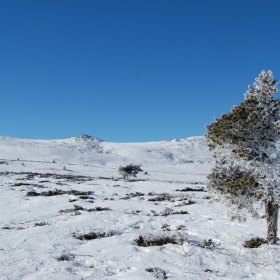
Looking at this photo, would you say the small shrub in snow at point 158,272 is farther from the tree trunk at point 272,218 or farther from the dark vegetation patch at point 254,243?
the tree trunk at point 272,218

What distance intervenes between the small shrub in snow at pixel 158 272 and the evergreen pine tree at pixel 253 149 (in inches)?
125

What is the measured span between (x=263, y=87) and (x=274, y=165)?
2329 mm

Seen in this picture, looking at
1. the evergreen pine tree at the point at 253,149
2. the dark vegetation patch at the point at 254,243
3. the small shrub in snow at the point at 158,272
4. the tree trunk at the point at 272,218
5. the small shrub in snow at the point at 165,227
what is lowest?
the small shrub in snow at the point at 165,227

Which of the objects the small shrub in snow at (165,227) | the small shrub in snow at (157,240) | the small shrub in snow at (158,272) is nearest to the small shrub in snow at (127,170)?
the small shrub in snow at (165,227)

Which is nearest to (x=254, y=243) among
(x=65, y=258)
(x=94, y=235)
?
(x=94, y=235)

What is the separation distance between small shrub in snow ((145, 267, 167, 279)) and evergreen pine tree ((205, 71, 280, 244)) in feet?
10.4

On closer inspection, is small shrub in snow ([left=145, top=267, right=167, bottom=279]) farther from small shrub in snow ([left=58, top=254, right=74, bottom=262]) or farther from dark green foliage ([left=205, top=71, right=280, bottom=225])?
dark green foliage ([left=205, top=71, right=280, bottom=225])

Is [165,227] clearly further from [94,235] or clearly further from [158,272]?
[158,272]

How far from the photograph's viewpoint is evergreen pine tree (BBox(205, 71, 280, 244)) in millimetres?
7453

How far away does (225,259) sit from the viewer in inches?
273

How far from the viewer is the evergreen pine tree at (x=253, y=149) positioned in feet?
24.5

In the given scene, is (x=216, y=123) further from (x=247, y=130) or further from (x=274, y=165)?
(x=274, y=165)

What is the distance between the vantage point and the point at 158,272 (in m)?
5.86

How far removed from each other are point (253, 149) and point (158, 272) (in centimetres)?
453
